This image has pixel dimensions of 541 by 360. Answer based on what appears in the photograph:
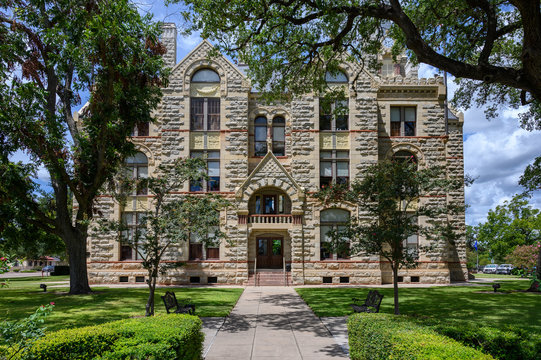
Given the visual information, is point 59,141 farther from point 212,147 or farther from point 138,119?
point 212,147

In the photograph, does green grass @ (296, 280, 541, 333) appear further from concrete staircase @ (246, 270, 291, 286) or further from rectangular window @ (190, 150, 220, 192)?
rectangular window @ (190, 150, 220, 192)

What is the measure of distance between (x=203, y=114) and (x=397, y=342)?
78.0 feet

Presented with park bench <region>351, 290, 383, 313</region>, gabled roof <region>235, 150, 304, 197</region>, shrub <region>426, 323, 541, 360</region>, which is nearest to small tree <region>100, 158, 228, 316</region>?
park bench <region>351, 290, 383, 313</region>

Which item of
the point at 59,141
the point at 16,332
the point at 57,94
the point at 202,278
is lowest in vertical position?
the point at 202,278

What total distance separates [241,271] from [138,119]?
40.5 feet

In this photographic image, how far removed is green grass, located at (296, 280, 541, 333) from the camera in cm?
1445

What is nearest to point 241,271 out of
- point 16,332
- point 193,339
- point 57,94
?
point 57,94

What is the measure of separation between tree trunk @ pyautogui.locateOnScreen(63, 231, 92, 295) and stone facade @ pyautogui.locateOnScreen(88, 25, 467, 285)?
238 inches

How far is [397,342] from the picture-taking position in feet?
22.4

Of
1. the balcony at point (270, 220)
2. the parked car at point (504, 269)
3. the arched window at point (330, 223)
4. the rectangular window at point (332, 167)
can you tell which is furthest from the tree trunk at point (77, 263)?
the parked car at point (504, 269)

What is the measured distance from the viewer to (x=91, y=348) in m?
7.09

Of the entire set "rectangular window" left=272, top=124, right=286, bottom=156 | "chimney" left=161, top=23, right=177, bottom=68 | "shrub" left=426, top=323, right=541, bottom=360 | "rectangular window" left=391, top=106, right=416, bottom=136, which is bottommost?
"shrub" left=426, top=323, right=541, bottom=360

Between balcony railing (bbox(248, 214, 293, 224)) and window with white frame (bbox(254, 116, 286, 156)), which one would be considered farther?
window with white frame (bbox(254, 116, 286, 156))

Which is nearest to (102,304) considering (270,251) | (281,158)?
(270,251)
